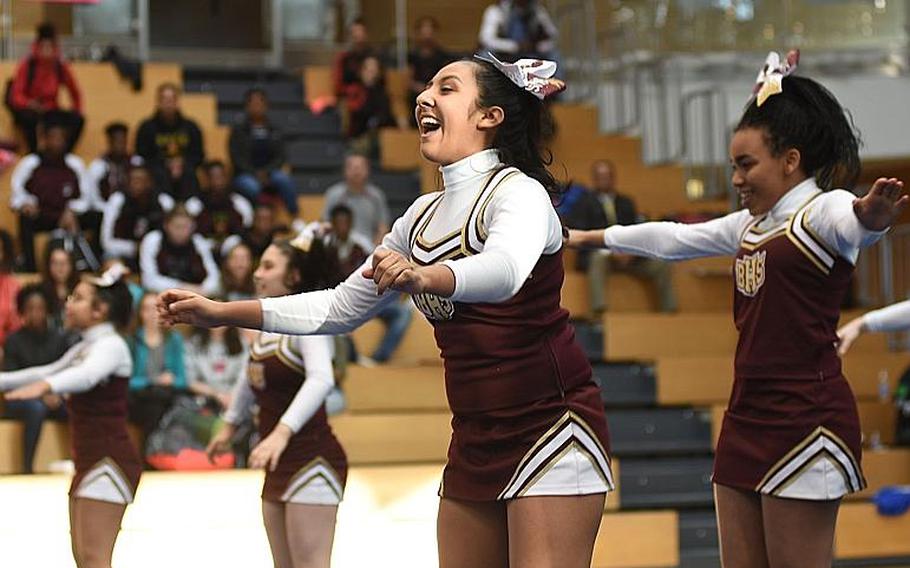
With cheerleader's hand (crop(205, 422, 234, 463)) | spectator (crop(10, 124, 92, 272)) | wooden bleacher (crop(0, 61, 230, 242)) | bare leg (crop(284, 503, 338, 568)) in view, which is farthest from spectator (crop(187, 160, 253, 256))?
bare leg (crop(284, 503, 338, 568))

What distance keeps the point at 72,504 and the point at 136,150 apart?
5658 millimetres

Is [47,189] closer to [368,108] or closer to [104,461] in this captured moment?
[368,108]

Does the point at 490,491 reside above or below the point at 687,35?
below

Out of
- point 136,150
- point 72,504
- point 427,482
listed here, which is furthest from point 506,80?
point 136,150

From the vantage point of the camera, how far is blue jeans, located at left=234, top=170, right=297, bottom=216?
32.6ft

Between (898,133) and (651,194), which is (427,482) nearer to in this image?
(651,194)

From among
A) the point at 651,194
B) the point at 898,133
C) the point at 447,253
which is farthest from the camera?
the point at 898,133

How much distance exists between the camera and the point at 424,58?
36.9ft

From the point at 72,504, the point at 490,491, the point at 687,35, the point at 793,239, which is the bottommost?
the point at 72,504

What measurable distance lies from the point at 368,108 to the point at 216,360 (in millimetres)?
3415

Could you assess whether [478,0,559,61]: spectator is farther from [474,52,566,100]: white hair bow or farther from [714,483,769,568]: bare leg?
[474,52,566,100]: white hair bow

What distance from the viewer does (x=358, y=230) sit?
31.7 ft

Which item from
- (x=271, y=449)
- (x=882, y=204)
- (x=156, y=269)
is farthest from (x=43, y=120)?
(x=882, y=204)

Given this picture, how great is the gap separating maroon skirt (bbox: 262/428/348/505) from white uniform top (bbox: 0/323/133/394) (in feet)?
2.17
